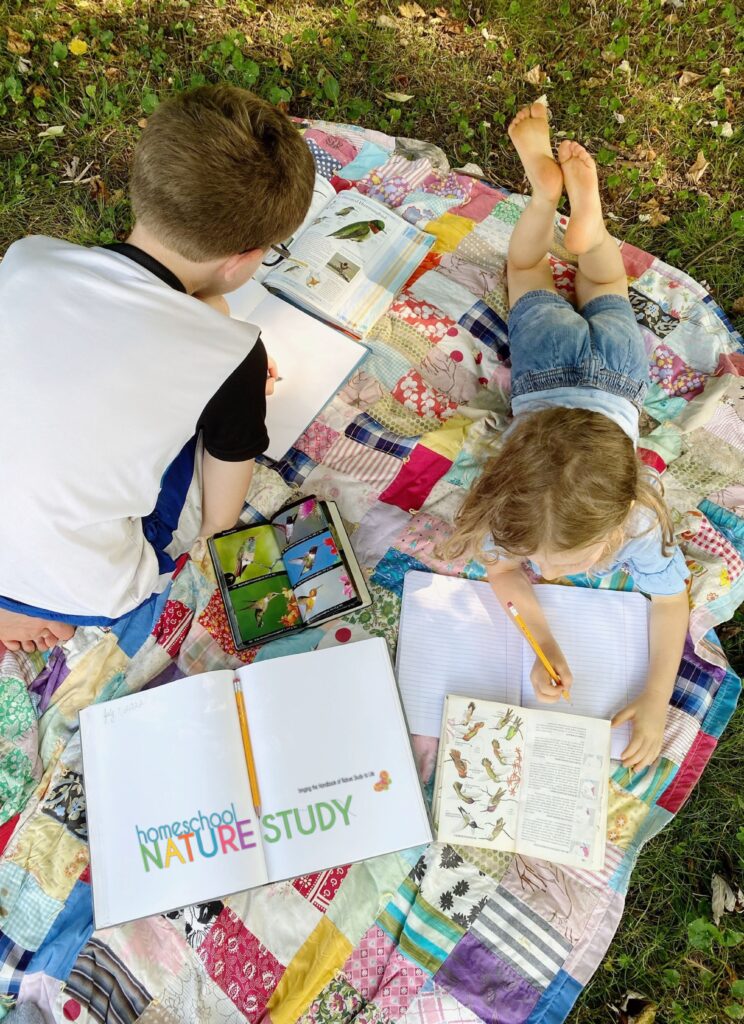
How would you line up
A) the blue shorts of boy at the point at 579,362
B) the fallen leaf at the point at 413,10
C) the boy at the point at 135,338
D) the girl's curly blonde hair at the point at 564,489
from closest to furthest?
the boy at the point at 135,338 → the girl's curly blonde hair at the point at 564,489 → the blue shorts of boy at the point at 579,362 → the fallen leaf at the point at 413,10

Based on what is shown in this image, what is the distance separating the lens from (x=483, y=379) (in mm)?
1941

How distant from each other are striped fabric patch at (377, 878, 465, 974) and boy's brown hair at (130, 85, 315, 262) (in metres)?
1.40

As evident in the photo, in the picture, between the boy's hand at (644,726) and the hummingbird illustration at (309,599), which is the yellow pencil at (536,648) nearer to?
the boy's hand at (644,726)

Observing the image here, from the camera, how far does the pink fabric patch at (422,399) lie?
1915mm

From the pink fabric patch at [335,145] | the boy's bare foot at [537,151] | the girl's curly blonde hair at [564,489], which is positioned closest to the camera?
the girl's curly blonde hair at [564,489]

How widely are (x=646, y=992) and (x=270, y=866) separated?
0.96 metres

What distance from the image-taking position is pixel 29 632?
Answer: 169 cm

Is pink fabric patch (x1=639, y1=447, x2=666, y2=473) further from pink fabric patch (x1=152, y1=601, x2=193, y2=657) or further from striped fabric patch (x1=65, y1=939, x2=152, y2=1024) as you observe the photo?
striped fabric patch (x1=65, y1=939, x2=152, y2=1024)

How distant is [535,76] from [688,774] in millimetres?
2145

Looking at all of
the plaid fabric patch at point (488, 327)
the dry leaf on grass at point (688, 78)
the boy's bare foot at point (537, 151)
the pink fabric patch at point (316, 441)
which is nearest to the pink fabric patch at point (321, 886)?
the pink fabric patch at point (316, 441)

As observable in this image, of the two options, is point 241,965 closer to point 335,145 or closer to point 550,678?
point 550,678

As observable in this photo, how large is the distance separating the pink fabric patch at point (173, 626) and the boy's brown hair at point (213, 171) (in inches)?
36.4

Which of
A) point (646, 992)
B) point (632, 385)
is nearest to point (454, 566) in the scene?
point (632, 385)

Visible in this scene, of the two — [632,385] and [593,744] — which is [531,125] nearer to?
[632,385]
